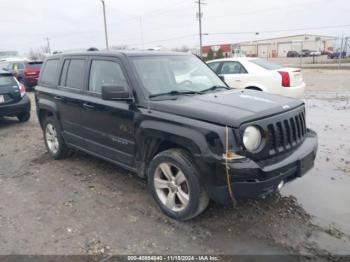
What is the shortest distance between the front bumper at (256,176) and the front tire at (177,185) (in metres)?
0.20

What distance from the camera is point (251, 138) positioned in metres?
3.30

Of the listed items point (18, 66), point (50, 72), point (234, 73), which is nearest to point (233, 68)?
point (234, 73)

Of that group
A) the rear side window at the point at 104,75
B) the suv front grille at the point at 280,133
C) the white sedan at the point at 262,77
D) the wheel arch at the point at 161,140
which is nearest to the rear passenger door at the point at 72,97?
the rear side window at the point at 104,75

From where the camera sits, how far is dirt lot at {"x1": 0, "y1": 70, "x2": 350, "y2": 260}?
3.34 metres

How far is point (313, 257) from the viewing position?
123 inches

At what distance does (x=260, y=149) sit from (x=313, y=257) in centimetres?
109

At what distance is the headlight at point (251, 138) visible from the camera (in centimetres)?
326

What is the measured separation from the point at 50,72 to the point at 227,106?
368 cm

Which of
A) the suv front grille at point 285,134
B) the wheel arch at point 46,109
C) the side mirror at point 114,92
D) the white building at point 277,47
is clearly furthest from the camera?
the white building at point 277,47

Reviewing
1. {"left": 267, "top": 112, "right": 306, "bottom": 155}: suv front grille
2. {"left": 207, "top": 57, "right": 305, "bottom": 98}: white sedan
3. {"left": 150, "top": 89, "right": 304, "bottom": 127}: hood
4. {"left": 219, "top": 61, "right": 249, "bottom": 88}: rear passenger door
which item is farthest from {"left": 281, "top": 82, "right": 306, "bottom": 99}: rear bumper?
{"left": 267, "top": 112, "right": 306, "bottom": 155}: suv front grille

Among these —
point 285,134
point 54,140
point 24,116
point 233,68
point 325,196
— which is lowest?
point 325,196

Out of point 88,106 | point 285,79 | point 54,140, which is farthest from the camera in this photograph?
point 285,79

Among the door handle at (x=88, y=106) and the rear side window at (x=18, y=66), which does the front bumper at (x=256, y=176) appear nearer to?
the door handle at (x=88, y=106)

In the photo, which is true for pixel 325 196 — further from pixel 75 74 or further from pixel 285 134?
pixel 75 74
